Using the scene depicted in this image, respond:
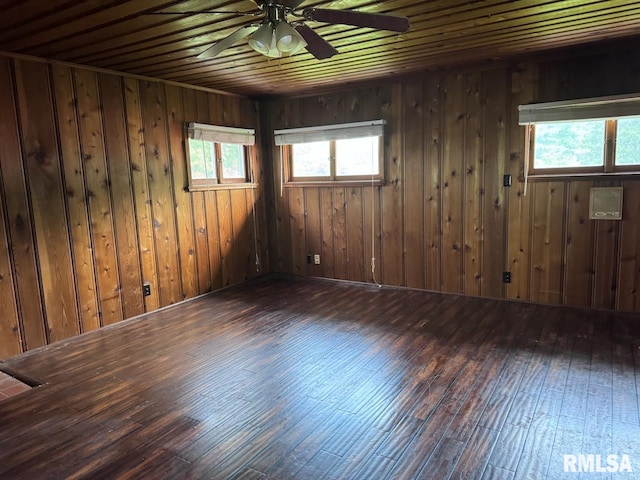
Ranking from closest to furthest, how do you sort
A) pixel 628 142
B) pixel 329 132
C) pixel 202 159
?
pixel 628 142 → pixel 202 159 → pixel 329 132

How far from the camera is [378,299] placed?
4.64m

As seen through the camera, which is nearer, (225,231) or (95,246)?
(95,246)

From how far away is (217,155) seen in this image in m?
5.14

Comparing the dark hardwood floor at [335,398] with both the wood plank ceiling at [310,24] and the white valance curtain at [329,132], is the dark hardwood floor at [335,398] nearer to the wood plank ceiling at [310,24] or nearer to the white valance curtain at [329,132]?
the white valance curtain at [329,132]

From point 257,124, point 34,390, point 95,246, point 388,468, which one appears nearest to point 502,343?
point 388,468

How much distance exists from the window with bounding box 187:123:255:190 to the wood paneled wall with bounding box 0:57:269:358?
0.14 m

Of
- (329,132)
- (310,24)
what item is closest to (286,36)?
(310,24)

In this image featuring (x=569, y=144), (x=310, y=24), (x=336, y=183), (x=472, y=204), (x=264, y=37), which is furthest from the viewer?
(x=336, y=183)

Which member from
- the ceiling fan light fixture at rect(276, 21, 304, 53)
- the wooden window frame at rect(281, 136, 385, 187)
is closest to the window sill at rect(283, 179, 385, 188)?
the wooden window frame at rect(281, 136, 385, 187)

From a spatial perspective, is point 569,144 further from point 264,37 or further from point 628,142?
point 264,37

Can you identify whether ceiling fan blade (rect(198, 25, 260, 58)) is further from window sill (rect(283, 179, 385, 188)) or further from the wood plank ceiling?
window sill (rect(283, 179, 385, 188))

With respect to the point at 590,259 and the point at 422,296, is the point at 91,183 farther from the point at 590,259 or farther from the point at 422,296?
the point at 590,259

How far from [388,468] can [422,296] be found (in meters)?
2.87

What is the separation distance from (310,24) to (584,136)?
2.71 m
